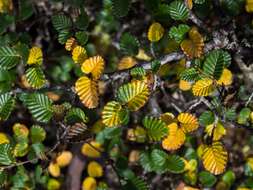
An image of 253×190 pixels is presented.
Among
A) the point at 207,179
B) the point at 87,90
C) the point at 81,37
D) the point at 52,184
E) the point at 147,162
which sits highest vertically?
the point at 81,37

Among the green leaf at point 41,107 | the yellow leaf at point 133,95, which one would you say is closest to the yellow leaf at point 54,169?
the green leaf at point 41,107

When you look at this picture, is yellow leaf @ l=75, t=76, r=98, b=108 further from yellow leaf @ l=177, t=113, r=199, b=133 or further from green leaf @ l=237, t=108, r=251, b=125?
green leaf @ l=237, t=108, r=251, b=125

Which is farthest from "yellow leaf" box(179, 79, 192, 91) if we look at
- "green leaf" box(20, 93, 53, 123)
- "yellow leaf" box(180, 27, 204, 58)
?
"green leaf" box(20, 93, 53, 123)

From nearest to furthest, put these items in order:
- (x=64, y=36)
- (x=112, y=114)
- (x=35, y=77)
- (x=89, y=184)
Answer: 1. (x=112, y=114)
2. (x=35, y=77)
3. (x=64, y=36)
4. (x=89, y=184)

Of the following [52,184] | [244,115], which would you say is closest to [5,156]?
[52,184]

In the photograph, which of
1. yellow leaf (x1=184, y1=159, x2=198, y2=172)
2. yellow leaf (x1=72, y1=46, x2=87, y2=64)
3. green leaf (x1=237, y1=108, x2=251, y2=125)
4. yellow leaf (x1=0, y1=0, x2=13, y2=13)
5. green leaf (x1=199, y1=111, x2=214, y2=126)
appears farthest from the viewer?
yellow leaf (x1=184, y1=159, x2=198, y2=172)

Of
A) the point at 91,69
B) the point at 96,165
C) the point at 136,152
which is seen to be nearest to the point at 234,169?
the point at 136,152

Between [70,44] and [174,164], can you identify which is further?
[174,164]

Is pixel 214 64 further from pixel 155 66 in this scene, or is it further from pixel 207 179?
pixel 207 179
